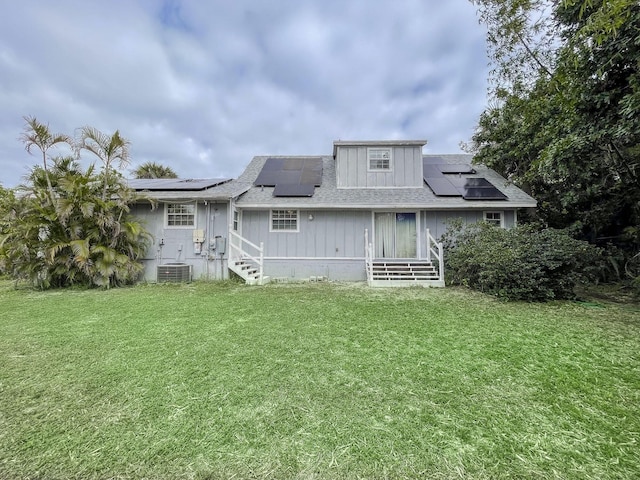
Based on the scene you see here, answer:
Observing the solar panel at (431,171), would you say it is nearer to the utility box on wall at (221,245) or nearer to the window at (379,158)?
the window at (379,158)

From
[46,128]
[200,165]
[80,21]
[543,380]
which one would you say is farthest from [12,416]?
[200,165]

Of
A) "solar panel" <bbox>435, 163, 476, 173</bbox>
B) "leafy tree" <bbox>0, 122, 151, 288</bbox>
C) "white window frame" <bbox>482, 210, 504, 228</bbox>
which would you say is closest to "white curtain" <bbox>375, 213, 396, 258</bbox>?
"white window frame" <bbox>482, 210, 504, 228</bbox>

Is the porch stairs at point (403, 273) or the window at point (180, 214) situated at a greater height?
the window at point (180, 214)

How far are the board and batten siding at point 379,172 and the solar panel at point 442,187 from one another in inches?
18.5

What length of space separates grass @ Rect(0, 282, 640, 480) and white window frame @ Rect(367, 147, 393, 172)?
7341 mm

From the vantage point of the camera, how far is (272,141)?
21.9 metres

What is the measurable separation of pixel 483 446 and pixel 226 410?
2036 millimetres

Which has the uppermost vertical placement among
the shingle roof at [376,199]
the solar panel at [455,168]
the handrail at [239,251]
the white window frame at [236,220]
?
the solar panel at [455,168]

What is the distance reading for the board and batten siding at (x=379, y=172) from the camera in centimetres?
1116

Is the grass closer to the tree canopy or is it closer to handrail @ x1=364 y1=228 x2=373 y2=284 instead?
handrail @ x1=364 y1=228 x2=373 y2=284

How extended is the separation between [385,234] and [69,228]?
33.2ft

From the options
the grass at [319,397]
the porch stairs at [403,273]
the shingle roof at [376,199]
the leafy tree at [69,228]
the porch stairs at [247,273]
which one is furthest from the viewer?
the shingle roof at [376,199]

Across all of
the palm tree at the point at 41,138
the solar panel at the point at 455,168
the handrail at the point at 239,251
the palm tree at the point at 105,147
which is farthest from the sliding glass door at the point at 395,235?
the palm tree at the point at 41,138

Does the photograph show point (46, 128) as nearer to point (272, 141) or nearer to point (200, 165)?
point (272, 141)
